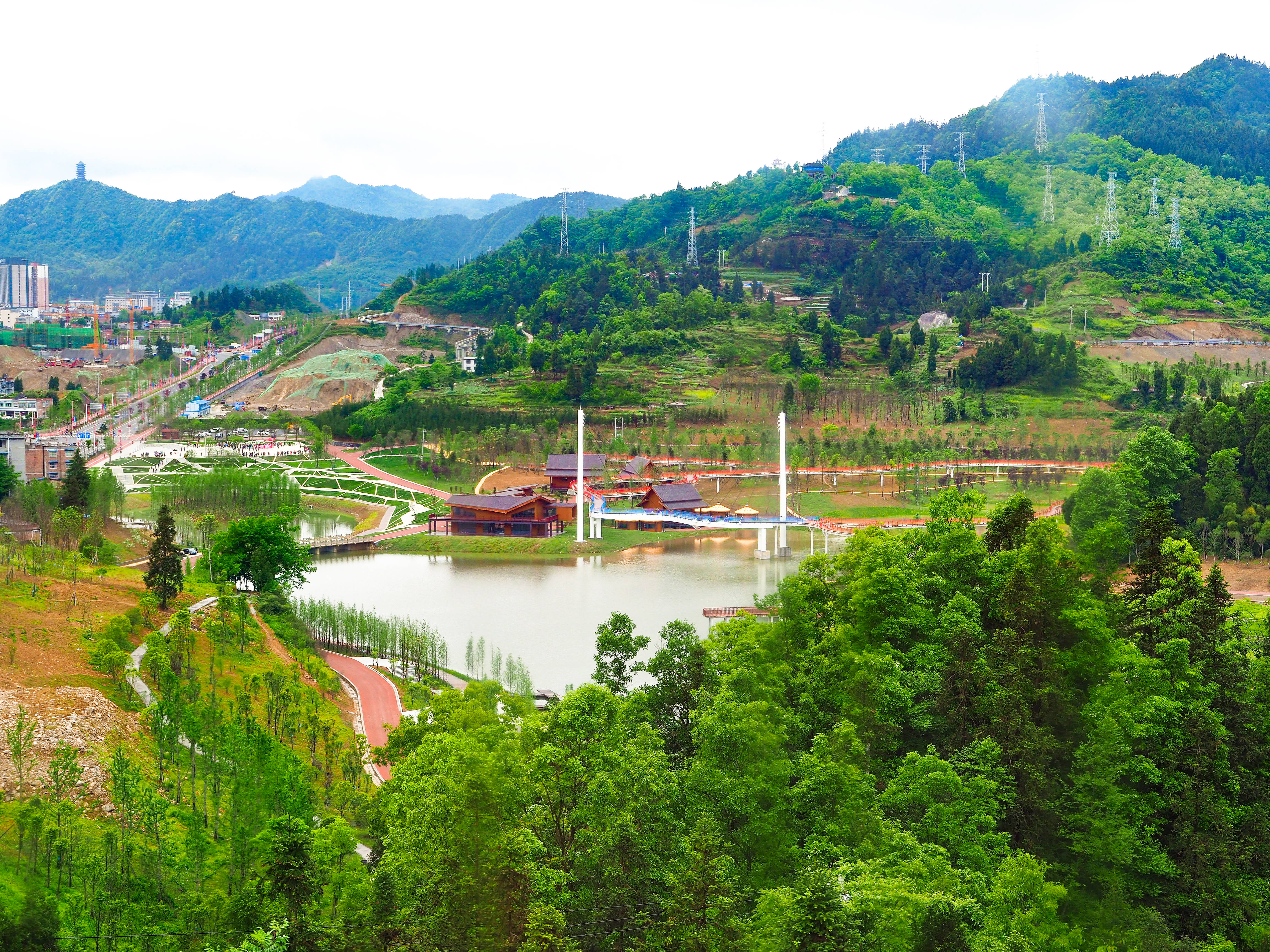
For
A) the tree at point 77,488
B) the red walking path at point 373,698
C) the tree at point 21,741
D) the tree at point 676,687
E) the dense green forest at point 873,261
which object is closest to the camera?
the tree at point 21,741

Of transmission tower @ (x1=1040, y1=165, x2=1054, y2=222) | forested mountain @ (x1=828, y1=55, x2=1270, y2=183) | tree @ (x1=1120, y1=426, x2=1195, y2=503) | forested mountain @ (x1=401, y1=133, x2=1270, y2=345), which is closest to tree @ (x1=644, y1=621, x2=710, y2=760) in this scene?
tree @ (x1=1120, y1=426, x2=1195, y2=503)

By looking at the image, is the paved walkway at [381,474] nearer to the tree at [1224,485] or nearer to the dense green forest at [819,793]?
the tree at [1224,485]

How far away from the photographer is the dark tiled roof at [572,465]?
48.0 metres

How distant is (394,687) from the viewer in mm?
22844

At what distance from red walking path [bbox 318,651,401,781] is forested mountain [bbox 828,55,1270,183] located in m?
88.2

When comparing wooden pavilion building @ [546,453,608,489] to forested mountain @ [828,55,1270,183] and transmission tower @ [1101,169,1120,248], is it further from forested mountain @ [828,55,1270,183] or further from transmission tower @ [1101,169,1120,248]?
forested mountain @ [828,55,1270,183]

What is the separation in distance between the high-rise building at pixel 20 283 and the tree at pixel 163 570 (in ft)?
460

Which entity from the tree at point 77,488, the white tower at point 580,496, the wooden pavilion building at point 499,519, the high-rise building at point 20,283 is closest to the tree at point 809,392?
the white tower at point 580,496

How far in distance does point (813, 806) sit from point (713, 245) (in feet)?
275

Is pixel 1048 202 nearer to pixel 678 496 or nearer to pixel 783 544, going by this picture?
pixel 678 496

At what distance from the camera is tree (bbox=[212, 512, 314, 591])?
2694 centimetres

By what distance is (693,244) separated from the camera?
91188 mm

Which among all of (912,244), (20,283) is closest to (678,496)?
(912,244)

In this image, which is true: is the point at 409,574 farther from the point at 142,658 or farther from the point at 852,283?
the point at 852,283
